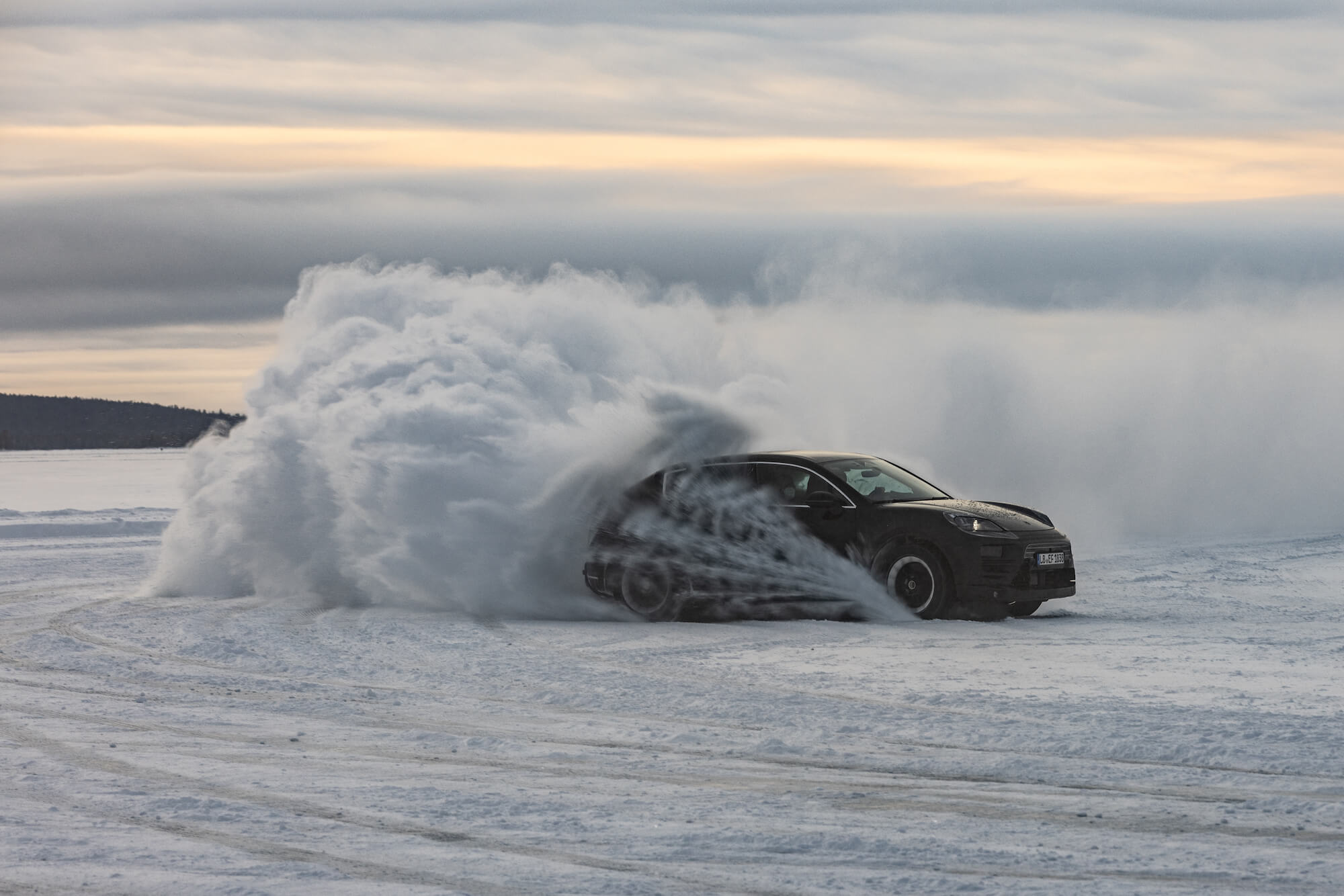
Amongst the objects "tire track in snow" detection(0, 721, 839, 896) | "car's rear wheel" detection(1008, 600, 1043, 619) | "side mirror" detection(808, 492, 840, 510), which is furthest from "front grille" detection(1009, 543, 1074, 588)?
"tire track in snow" detection(0, 721, 839, 896)

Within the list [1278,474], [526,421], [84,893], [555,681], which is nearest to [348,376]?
[526,421]

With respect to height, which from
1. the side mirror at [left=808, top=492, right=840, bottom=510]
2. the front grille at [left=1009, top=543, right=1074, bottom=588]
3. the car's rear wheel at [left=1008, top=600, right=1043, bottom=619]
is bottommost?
the car's rear wheel at [left=1008, top=600, right=1043, bottom=619]

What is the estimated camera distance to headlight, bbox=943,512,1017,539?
12.6 m

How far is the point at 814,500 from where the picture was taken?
518 inches

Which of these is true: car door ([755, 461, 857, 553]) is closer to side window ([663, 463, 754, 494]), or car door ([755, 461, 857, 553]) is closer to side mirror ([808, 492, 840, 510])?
side mirror ([808, 492, 840, 510])

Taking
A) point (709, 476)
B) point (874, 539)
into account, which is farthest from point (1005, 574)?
point (709, 476)

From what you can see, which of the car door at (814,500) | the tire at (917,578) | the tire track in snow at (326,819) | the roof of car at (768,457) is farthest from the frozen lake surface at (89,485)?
the tire track in snow at (326,819)

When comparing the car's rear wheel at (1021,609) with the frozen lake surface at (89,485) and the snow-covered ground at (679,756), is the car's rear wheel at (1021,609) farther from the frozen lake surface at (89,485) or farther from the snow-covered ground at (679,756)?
the frozen lake surface at (89,485)

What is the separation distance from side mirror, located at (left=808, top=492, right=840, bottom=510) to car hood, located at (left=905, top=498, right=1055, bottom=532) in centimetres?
63

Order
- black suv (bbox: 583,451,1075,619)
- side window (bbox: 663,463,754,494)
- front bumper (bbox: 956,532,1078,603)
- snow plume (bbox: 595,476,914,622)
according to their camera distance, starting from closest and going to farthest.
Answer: front bumper (bbox: 956,532,1078,603)
black suv (bbox: 583,451,1075,619)
snow plume (bbox: 595,476,914,622)
side window (bbox: 663,463,754,494)

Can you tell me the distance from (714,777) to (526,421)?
871cm

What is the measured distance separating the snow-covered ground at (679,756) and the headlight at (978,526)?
0.77 metres

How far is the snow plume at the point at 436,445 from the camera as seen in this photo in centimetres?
1424

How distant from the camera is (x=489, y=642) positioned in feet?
39.0
